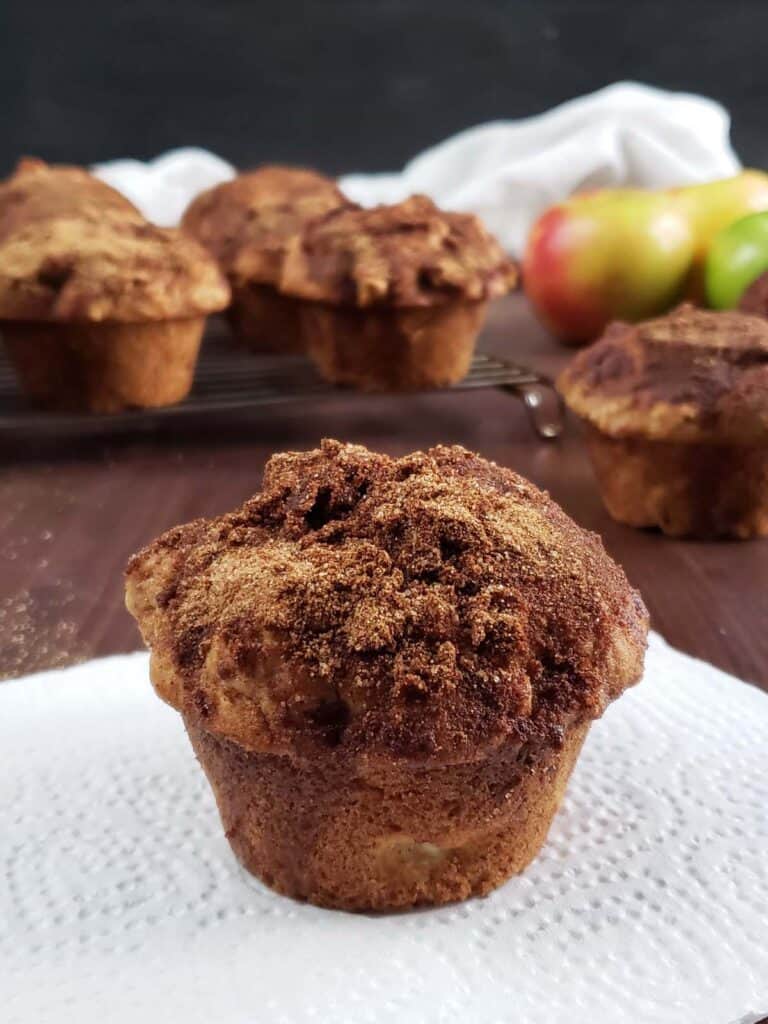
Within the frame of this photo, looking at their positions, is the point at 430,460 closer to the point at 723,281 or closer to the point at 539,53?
the point at 723,281

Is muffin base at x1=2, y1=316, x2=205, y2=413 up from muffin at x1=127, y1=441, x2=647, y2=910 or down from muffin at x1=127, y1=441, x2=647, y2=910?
down

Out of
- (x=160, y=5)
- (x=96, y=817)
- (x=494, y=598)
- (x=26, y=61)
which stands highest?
(x=494, y=598)

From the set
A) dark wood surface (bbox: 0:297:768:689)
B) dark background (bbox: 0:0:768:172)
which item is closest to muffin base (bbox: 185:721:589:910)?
dark wood surface (bbox: 0:297:768:689)

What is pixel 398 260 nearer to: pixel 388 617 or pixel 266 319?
pixel 266 319

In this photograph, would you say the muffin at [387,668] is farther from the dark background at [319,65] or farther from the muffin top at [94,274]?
the dark background at [319,65]

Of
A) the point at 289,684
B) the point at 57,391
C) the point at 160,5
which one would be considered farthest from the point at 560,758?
the point at 160,5

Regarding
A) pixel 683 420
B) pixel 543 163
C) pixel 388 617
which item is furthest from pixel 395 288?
pixel 543 163

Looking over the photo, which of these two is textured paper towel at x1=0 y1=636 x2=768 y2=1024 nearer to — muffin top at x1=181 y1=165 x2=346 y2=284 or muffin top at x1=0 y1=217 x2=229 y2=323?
muffin top at x1=0 y1=217 x2=229 y2=323

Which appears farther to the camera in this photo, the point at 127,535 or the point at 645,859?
the point at 127,535
